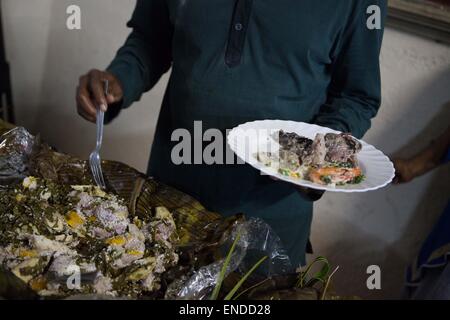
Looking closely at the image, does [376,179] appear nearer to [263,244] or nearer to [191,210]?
[263,244]

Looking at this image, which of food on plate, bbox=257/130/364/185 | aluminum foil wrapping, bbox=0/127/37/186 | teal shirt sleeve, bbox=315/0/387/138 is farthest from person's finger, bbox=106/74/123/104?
teal shirt sleeve, bbox=315/0/387/138

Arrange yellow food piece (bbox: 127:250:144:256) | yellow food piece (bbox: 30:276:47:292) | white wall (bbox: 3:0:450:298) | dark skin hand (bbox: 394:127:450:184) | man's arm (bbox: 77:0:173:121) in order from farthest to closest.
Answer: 1. white wall (bbox: 3:0:450:298)
2. dark skin hand (bbox: 394:127:450:184)
3. man's arm (bbox: 77:0:173:121)
4. yellow food piece (bbox: 127:250:144:256)
5. yellow food piece (bbox: 30:276:47:292)

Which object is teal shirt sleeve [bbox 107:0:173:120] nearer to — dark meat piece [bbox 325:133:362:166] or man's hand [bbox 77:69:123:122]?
man's hand [bbox 77:69:123:122]

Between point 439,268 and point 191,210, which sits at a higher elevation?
point 191,210

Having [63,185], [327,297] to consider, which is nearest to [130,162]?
[63,185]

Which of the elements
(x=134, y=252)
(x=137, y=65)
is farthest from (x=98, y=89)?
(x=134, y=252)

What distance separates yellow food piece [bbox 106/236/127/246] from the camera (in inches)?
41.7

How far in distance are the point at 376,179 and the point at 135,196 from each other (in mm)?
609

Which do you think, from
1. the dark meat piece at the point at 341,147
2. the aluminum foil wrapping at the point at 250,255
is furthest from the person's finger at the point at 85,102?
the dark meat piece at the point at 341,147

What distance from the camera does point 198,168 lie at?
59.1 inches

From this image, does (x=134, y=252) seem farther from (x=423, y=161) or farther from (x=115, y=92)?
(x=423, y=161)

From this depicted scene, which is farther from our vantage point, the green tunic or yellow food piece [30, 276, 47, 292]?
the green tunic

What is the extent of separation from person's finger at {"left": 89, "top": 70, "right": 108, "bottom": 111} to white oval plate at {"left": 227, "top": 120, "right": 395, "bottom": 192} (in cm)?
36

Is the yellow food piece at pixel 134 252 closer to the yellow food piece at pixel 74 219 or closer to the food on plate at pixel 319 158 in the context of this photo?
the yellow food piece at pixel 74 219
